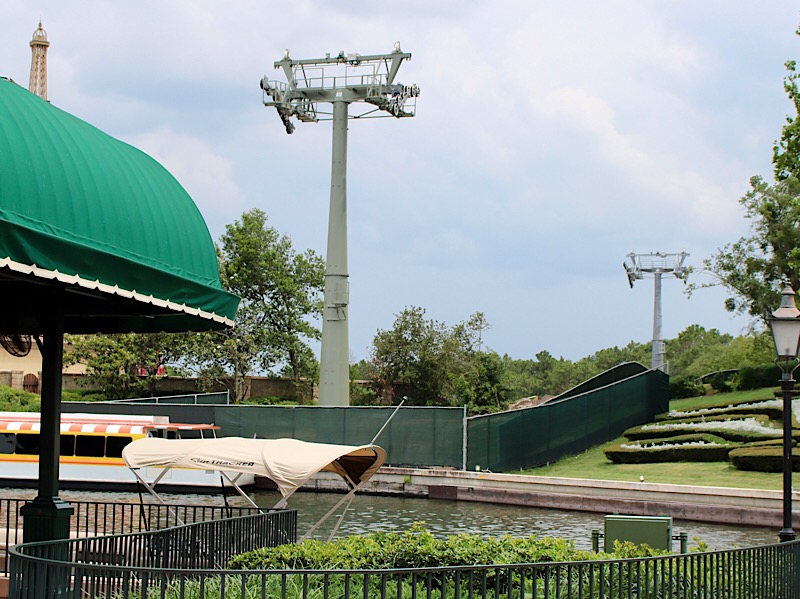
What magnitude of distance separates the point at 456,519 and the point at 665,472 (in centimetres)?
910

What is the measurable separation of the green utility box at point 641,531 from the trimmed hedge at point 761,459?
60.3 ft

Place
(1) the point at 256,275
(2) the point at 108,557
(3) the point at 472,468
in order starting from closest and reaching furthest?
(2) the point at 108,557 → (3) the point at 472,468 → (1) the point at 256,275

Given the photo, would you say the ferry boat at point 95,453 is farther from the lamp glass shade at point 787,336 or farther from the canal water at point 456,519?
the lamp glass shade at point 787,336

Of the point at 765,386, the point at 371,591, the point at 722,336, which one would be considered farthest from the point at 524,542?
the point at 722,336

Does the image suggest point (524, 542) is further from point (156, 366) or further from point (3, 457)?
point (156, 366)

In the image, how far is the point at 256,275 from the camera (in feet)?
211

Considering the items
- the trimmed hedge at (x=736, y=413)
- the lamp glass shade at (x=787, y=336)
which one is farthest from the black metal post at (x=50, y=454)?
the trimmed hedge at (x=736, y=413)

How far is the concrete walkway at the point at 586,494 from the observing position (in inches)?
1119

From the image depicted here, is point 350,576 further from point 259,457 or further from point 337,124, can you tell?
point 337,124

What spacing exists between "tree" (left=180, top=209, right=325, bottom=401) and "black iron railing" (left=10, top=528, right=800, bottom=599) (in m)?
49.5

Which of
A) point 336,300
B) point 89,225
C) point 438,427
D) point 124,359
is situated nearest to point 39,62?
point 89,225

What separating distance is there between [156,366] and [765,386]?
3396 centimetres

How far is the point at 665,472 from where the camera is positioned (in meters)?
35.0

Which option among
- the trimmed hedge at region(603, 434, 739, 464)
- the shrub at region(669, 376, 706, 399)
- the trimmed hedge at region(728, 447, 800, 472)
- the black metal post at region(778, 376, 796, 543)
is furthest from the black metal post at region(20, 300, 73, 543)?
the shrub at region(669, 376, 706, 399)
